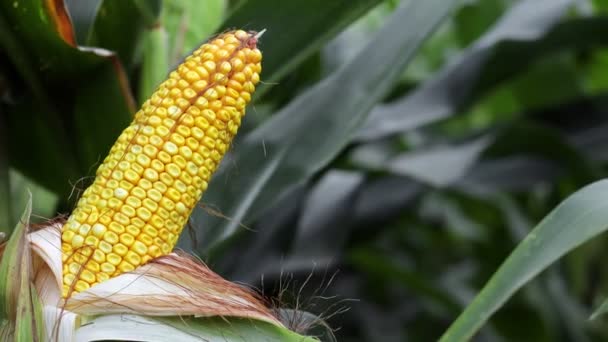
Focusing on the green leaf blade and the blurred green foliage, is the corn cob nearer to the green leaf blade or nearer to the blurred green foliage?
the blurred green foliage

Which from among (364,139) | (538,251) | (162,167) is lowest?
(364,139)

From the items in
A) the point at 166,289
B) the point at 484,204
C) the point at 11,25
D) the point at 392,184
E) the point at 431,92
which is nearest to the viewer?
the point at 166,289

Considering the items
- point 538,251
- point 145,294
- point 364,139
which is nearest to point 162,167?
point 145,294

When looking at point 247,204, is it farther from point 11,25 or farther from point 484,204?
point 484,204

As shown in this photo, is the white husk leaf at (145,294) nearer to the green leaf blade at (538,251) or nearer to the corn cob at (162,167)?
the corn cob at (162,167)

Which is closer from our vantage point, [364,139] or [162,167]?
[162,167]

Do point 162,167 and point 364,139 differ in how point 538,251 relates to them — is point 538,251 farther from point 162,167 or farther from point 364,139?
point 364,139

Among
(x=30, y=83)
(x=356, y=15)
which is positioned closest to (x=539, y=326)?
(x=356, y=15)

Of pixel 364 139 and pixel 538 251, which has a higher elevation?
pixel 538 251
